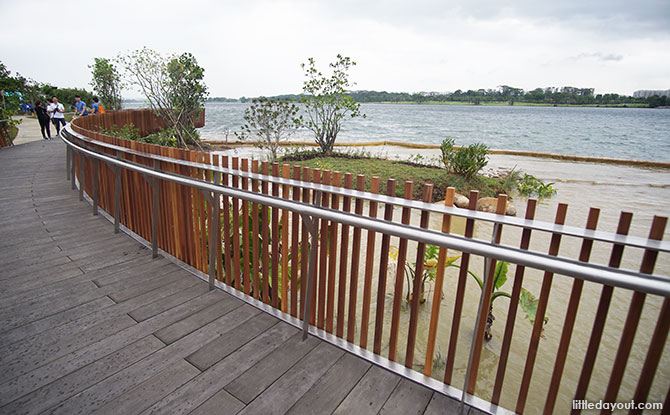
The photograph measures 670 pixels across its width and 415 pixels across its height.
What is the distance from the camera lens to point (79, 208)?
5301 millimetres

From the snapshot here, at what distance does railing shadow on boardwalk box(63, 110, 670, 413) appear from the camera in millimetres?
1582

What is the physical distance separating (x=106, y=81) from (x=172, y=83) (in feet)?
53.4

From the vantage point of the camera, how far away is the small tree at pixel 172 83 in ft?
51.4

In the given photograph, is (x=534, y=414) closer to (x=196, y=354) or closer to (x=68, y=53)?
(x=196, y=354)

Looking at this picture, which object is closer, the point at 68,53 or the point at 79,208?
the point at 79,208

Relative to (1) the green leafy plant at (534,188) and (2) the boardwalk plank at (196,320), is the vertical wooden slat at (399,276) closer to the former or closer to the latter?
(2) the boardwalk plank at (196,320)

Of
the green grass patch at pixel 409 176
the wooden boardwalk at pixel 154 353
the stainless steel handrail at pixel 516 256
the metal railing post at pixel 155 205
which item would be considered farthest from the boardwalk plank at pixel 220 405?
the green grass patch at pixel 409 176

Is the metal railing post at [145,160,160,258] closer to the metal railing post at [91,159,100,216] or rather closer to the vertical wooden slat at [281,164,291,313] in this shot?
the vertical wooden slat at [281,164,291,313]

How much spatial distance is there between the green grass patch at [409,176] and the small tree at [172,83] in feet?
20.8

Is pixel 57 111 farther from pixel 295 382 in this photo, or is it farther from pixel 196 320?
pixel 295 382

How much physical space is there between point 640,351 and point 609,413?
3.41 m

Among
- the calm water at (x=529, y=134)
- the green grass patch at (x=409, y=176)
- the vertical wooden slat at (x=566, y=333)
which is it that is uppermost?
the vertical wooden slat at (x=566, y=333)

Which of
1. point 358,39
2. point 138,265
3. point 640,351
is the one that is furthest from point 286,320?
point 358,39

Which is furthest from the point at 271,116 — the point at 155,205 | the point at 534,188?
the point at 155,205
